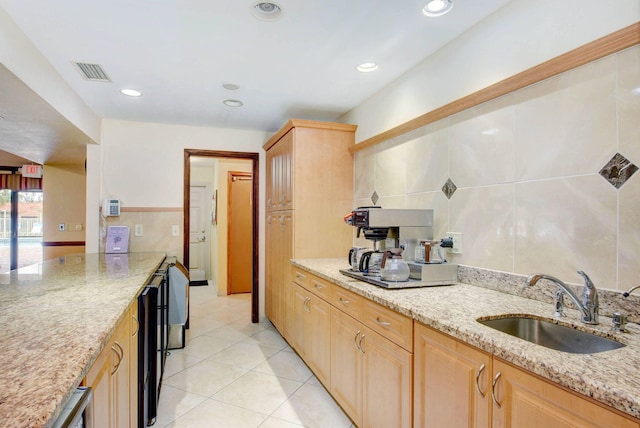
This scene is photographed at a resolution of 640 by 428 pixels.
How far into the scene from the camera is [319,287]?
2.44 meters

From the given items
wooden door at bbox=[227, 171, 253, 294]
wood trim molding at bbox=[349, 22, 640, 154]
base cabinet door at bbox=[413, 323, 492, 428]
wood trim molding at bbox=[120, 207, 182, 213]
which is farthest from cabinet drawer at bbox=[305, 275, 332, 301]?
wooden door at bbox=[227, 171, 253, 294]

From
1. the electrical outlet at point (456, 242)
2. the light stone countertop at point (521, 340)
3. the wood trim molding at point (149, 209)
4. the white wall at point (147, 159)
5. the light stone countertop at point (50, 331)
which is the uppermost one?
the white wall at point (147, 159)

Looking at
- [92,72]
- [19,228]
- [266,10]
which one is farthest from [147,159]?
[19,228]

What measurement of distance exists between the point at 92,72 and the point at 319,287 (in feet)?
7.17

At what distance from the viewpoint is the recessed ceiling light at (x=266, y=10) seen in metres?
1.70

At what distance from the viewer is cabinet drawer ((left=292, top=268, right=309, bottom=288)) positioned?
107 inches

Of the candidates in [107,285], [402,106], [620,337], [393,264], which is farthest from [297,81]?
[620,337]

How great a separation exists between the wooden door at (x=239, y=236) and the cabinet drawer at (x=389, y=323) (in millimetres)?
4006

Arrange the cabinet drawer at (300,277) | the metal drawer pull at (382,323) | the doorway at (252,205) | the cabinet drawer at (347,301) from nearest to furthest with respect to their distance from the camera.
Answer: the metal drawer pull at (382,323)
the cabinet drawer at (347,301)
the cabinet drawer at (300,277)
the doorway at (252,205)

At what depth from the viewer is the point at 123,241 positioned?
142 inches

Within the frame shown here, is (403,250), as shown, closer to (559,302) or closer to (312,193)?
(559,302)

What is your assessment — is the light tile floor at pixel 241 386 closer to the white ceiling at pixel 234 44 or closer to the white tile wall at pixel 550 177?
the white tile wall at pixel 550 177

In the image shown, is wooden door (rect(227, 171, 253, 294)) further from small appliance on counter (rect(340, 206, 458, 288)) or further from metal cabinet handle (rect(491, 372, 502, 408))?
metal cabinet handle (rect(491, 372, 502, 408))

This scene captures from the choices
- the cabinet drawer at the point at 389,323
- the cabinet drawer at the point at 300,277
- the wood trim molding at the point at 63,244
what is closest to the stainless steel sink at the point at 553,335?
the cabinet drawer at the point at 389,323
